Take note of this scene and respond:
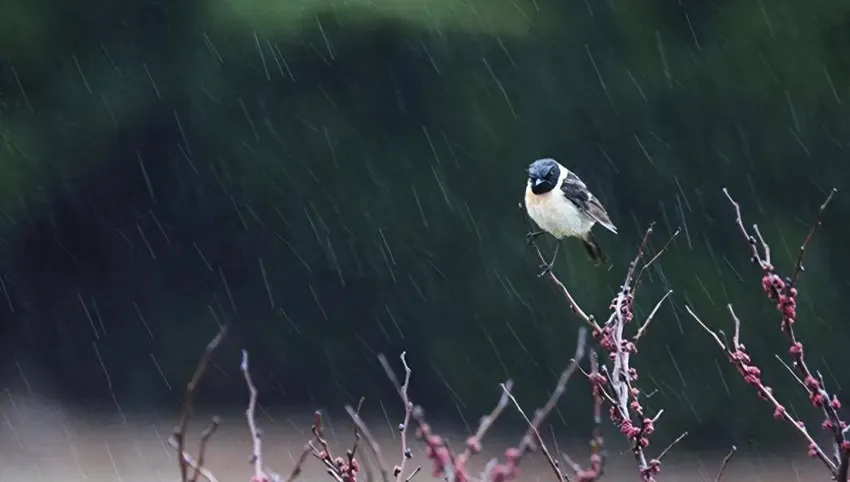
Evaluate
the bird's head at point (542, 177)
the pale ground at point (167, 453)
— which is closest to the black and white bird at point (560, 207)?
the bird's head at point (542, 177)

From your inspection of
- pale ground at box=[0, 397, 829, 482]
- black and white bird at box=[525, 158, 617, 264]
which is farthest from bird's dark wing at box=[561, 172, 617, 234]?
pale ground at box=[0, 397, 829, 482]

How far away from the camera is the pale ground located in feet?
32.0

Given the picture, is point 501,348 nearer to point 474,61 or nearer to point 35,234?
point 474,61

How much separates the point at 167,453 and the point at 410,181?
9.70 feet

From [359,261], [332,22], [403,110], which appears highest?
[332,22]

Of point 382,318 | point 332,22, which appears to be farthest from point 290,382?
point 332,22

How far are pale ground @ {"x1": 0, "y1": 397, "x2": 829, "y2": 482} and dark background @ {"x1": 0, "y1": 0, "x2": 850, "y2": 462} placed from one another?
326 mm

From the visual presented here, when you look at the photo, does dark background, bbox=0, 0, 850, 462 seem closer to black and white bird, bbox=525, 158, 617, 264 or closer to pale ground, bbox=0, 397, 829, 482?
pale ground, bbox=0, 397, 829, 482

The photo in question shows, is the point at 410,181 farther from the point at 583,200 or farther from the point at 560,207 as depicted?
the point at 560,207

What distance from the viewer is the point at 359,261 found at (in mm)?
10695

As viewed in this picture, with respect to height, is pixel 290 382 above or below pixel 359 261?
below

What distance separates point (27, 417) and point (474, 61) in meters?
5.04

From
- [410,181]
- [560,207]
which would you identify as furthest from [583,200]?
[410,181]

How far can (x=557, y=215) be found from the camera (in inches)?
184
